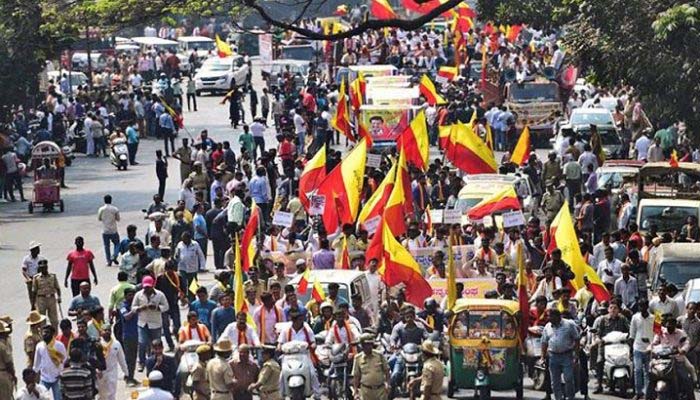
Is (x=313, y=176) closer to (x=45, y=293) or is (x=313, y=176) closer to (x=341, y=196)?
(x=341, y=196)

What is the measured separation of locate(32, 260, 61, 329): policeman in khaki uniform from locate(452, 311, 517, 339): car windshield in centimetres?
590

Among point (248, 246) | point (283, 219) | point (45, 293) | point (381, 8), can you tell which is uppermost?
point (381, 8)

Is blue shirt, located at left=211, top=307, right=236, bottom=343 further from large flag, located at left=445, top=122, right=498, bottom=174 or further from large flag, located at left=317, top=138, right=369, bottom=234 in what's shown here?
large flag, located at left=445, top=122, right=498, bottom=174

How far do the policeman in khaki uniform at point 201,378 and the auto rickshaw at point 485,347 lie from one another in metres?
3.22

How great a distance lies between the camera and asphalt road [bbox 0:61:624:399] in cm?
3115

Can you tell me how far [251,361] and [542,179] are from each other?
17262mm

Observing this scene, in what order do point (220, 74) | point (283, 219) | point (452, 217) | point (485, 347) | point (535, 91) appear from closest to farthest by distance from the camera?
point (485, 347) → point (283, 219) → point (452, 217) → point (535, 91) → point (220, 74)

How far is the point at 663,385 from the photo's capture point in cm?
2316

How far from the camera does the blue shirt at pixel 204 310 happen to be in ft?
82.9

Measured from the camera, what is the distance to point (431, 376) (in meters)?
22.0

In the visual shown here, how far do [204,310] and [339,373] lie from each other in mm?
2423

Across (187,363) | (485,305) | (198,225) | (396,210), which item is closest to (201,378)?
(187,363)

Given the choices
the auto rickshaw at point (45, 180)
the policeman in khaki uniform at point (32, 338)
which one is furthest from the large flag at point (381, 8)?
the policeman in khaki uniform at point (32, 338)

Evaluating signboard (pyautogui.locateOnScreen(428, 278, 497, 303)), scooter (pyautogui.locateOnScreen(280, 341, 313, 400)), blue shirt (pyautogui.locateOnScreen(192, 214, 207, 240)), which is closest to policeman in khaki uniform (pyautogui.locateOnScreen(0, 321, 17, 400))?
scooter (pyautogui.locateOnScreen(280, 341, 313, 400))
